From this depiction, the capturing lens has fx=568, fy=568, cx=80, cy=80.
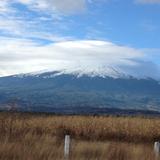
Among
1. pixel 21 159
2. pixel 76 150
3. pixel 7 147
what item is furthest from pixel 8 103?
pixel 21 159

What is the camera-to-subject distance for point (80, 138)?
67.6 ft

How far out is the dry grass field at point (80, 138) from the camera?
12.9m

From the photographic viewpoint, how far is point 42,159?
1201 cm

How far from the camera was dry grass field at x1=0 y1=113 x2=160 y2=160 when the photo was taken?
12.9 metres

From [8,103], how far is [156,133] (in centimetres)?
838

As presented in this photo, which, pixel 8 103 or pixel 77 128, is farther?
pixel 77 128

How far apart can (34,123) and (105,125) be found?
2.96 meters

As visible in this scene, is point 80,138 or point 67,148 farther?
point 80,138

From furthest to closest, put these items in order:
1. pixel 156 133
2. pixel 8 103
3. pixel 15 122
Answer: pixel 156 133, pixel 15 122, pixel 8 103

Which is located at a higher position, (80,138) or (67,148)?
(67,148)

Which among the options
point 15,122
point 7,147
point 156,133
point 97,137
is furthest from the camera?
point 156,133

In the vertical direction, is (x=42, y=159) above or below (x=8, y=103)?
below

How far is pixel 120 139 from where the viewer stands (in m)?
21.7

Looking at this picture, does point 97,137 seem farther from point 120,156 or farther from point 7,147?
point 7,147
